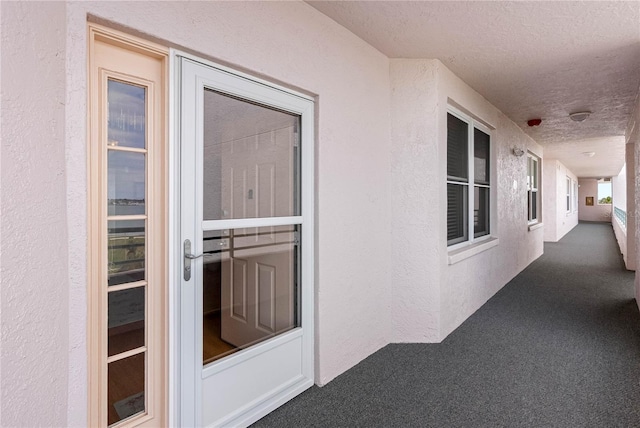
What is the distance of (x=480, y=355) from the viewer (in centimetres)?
283

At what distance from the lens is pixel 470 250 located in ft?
12.0

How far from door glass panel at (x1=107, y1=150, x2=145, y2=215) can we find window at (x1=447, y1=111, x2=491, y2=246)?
289 centimetres

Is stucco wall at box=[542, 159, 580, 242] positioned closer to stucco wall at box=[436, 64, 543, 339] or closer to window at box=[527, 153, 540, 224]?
window at box=[527, 153, 540, 224]

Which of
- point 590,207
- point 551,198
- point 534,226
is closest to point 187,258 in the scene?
point 534,226

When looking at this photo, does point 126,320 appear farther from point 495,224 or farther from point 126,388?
point 495,224

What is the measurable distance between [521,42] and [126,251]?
10.1 feet

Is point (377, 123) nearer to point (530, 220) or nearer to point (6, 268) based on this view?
point (6, 268)

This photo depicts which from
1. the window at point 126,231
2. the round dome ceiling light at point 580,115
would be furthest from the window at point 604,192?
the window at point 126,231

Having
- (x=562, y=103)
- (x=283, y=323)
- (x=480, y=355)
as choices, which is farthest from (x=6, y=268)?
(x=562, y=103)

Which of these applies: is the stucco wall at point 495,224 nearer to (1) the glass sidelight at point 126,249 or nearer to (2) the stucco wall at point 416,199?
(2) the stucco wall at point 416,199

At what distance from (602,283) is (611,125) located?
Answer: 7.92 feet

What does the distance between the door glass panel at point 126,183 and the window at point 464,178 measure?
114 inches

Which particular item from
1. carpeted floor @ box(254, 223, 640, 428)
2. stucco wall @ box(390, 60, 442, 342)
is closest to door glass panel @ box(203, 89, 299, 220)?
stucco wall @ box(390, 60, 442, 342)

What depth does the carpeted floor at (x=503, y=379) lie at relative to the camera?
6.68ft
